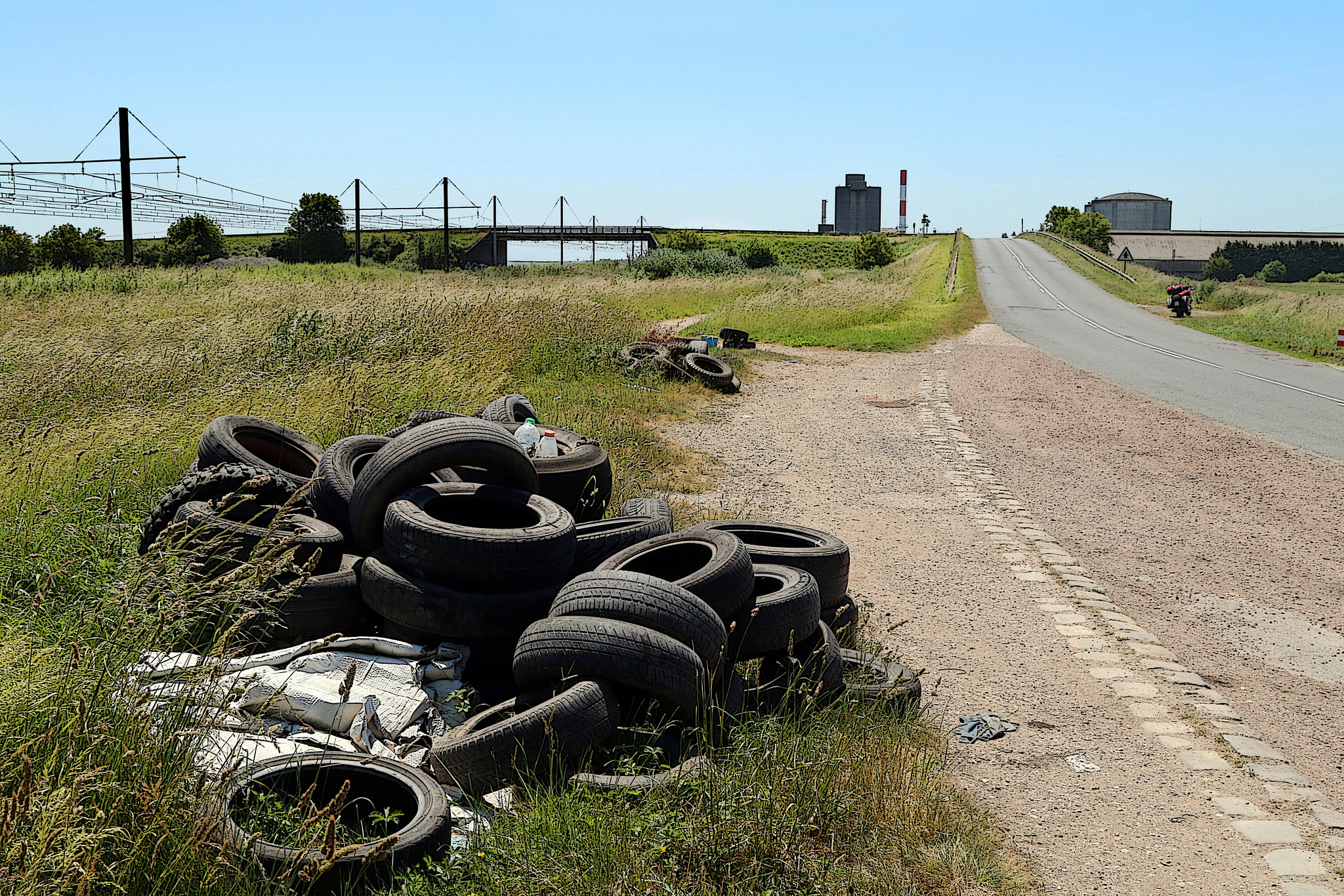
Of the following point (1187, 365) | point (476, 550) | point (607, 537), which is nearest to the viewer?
point (476, 550)

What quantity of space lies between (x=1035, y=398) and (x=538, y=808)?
15352 millimetres

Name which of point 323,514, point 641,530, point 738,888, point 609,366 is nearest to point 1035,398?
point 609,366

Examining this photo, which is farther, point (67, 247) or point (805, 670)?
point (67, 247)

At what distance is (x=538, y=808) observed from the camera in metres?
3.45

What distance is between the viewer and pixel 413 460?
560 centimetres

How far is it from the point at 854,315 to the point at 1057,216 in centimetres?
10103

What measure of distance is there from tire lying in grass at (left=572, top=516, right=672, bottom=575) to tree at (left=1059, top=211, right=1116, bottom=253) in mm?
101500

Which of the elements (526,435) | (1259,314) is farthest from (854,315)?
(526,435)

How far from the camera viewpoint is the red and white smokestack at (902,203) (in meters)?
144

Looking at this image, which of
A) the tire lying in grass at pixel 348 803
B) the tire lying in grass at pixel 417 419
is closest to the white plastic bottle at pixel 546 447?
the tire lying in grass at pixel 417 419

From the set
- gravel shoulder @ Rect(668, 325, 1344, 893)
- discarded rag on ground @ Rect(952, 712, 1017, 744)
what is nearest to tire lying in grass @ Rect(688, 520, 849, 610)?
gravel shoulder @ Rect(668, 325, 1344, 893)

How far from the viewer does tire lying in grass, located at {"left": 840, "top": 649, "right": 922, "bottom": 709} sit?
4855 mm

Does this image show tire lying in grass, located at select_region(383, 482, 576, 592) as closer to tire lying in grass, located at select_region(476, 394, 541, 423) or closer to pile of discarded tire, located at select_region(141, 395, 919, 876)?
pile of discarded tire, located at select_region(141, 395, 919, 876)

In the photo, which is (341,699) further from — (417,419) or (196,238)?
(196,238)
